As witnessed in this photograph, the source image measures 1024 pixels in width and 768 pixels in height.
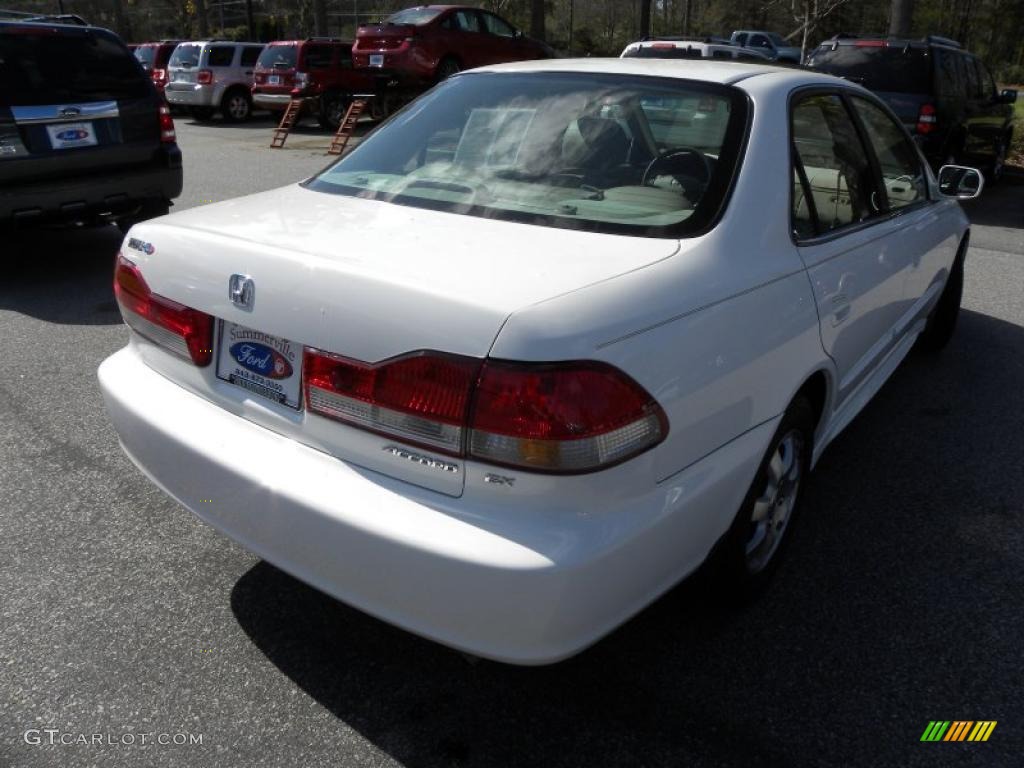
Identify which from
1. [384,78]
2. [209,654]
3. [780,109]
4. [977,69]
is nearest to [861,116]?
[780,109]

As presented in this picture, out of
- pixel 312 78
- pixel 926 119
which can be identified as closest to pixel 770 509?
pixel 926 119

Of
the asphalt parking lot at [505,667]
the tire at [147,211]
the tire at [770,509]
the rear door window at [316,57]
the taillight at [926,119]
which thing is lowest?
the asphalt parking lot at [505,667]

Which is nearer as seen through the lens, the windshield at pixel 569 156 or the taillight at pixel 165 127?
the windshield at pixel 569 156

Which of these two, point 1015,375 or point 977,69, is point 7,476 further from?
point 977,69

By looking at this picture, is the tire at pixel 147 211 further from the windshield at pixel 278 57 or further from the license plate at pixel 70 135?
the windshield at pixel 278 57

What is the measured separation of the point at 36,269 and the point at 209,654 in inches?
220

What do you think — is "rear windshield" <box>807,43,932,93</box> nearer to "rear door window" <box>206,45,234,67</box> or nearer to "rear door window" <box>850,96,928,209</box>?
"rear door window" <box>850,96,928,209</box>

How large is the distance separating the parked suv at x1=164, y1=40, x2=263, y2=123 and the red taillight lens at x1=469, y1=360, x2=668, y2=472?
21383mm

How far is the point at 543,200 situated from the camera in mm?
2645

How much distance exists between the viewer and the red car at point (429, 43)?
56.3 feet

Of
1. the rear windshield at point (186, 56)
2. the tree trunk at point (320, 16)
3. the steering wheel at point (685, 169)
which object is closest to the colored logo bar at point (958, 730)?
the steering wheel at point (685, 169)

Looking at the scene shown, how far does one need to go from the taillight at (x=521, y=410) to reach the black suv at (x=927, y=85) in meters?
8.85

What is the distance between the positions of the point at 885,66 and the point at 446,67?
982 centimetres

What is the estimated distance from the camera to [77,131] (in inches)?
255
